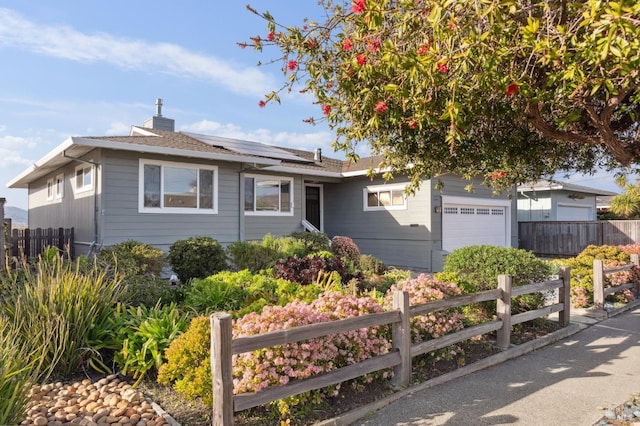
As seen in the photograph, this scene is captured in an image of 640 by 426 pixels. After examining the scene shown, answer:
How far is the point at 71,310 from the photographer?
14.1 feet

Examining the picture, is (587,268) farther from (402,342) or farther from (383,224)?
(383,224)

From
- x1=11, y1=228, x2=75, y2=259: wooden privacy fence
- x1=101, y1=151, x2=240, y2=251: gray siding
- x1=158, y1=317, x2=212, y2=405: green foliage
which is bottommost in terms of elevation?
x1=158, y1=317, x2=212, y2=405: green foliage

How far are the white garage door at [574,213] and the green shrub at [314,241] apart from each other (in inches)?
619

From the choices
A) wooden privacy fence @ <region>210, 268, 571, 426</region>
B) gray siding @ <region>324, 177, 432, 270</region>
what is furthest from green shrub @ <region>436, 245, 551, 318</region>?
gray siding @ <region>324, 177, 432, 270</region>

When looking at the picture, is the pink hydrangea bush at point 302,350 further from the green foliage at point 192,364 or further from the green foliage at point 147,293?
the green foliage at point 147,293

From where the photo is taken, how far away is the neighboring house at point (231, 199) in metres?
9.96

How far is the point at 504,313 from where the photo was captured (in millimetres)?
5492

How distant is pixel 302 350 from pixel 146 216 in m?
8.04

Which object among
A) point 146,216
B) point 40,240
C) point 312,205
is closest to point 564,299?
point 146,216

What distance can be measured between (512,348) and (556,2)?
13.7ft

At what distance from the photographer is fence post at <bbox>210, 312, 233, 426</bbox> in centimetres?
294

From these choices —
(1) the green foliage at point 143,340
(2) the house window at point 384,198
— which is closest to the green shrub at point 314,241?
(2) the house window at point 384,198

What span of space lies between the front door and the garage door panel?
215 inches

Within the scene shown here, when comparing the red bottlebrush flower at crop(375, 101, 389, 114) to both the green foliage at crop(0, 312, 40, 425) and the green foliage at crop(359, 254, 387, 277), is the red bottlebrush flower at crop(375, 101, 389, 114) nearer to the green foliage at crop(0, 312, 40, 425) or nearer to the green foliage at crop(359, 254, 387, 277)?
the green foliage at crop(0, 312, 40, 425)
